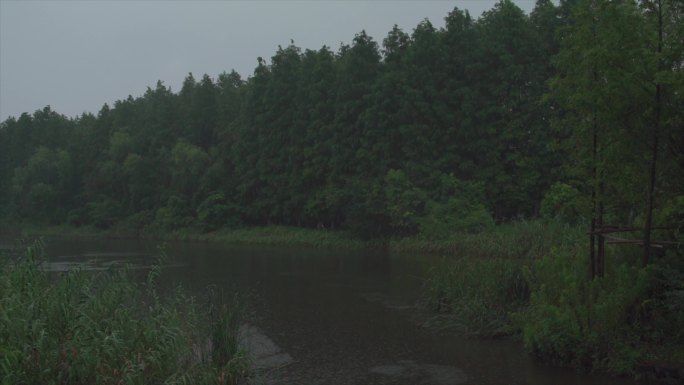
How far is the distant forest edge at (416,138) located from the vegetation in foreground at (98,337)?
23.7 feet

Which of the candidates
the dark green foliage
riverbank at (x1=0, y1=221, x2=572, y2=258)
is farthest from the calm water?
riverbank at (x1=0, y1=221, x2=572, y2=258)

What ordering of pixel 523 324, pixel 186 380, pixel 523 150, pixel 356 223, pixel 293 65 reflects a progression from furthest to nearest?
pixel 293 65 < pixel 356 223 < pixel 523 150 < pixel 523 324 < pixel 186 380

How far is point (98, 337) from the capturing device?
341 inches

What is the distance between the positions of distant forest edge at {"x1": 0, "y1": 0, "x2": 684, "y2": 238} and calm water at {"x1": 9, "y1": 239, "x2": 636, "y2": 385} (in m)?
3.45

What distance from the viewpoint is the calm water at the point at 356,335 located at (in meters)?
10.4

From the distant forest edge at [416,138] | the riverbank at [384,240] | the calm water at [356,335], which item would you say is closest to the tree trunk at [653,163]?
the distant forest edge at [416,138]

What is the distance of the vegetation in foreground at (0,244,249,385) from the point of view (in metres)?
7.79

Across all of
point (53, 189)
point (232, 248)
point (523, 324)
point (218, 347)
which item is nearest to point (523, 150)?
point (232, 248)

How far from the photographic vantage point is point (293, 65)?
47125 mm

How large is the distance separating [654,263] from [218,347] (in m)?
7.55

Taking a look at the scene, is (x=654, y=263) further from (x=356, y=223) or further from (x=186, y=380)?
(x=356, y=223)

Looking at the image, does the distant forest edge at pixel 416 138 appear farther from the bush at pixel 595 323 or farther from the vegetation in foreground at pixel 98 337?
the vegetation in foreground at pixel 98 337

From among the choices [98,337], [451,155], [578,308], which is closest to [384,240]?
[451,155]

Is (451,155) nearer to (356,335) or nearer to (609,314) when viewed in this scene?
(356,335)
